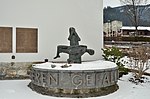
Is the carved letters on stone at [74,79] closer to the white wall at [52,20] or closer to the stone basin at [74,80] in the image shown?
the stone basin at [74,80]

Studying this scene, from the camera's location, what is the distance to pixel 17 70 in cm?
743

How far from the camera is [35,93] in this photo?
5223 millimetres

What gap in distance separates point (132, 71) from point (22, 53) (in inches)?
143

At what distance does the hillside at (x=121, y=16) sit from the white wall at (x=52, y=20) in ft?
20.9

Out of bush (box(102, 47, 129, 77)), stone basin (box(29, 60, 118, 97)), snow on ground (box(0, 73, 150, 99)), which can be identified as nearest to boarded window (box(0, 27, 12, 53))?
snow on ground (box(0, 73, 150, 99))

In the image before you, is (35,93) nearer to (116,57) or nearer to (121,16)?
(116,57)

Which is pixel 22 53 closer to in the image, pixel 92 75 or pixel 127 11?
pixel 92 75

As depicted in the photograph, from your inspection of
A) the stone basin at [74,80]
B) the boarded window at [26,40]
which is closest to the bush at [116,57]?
the stone basin at [74,80]

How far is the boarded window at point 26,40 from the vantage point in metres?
7.73

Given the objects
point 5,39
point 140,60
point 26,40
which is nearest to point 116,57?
point 140,60

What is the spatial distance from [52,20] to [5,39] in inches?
66.3

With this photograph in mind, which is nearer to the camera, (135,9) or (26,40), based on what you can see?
(26,40)

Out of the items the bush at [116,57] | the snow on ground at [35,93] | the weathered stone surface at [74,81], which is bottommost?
the snow on ground at [35,93]

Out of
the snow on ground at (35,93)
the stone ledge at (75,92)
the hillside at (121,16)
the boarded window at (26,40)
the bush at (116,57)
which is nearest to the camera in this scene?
the snow on ground at (35,93)
